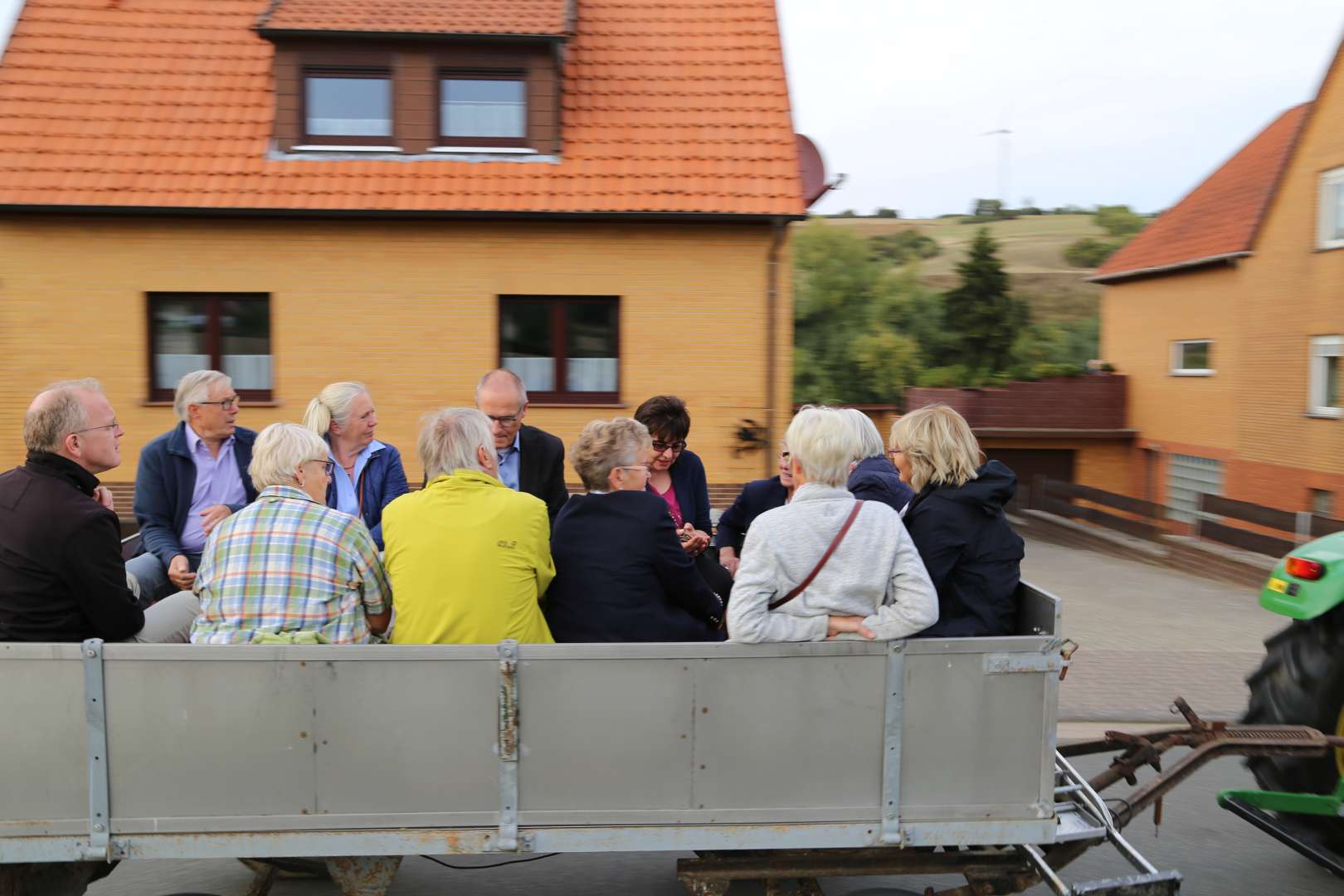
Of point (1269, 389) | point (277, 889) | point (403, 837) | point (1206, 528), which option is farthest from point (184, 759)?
point (1269, 389)

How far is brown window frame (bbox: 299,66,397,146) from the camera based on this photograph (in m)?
12.3

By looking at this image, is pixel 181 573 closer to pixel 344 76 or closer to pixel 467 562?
pixel 467 562

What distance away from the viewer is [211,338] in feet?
40.1

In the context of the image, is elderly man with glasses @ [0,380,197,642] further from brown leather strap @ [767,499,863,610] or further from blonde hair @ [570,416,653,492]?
brown leather strap @ [767,499,863,610]

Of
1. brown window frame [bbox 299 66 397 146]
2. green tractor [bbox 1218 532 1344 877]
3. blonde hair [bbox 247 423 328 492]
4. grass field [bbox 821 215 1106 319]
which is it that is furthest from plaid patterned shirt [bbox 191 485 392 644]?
grass field [bbox 821 215 1106 319]

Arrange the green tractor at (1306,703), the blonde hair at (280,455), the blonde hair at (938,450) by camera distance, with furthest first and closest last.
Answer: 1. the green tractor at (1306,703)
2. the blonde hair at (938,450)
3. the blonde hair at (280,455)

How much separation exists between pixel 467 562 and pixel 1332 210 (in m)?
17.7

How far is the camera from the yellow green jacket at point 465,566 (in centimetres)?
312

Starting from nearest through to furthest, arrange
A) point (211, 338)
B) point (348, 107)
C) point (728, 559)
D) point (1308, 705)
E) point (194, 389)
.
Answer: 1. point (1308, 705)
2. point (194, 389)
3. point (728, 559)
4. point (211, 338)
5. point (348, 107)

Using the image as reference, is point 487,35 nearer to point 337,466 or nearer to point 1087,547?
point 337,466

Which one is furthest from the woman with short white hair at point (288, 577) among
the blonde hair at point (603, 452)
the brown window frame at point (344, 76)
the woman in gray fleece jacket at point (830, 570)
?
the brown window frame at point (344, 76)

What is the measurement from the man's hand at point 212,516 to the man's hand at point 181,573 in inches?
6.5

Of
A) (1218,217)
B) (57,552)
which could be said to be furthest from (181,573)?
(1218,217)

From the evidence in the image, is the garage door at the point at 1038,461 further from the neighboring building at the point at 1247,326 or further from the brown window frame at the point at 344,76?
the brown window frame at the point at 344,76
